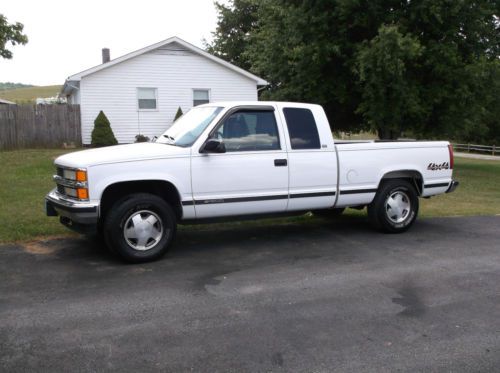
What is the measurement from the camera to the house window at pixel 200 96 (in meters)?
23.9

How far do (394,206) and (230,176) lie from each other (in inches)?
111

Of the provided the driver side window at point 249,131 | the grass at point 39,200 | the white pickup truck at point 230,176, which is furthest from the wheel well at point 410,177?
the driver side window at point 249,131

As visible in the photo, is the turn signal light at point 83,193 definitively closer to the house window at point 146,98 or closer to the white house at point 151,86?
the white house at point 151,86

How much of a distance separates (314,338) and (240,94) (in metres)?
20.9

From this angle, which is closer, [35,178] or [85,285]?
[85,285]

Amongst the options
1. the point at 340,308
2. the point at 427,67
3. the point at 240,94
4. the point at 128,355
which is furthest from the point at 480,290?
the point at 240,94

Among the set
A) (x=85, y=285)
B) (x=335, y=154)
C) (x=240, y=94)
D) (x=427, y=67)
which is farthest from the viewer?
(x=240, y=94)

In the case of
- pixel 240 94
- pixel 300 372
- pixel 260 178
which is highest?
pixel 240 94

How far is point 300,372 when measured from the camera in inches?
143

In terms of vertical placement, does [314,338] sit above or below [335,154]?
below

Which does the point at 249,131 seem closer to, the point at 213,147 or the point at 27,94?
the point at 213,147

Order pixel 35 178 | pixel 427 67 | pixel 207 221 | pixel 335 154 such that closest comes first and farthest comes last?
1. pixel 207 221
2. pixel 335 154
3. pixel 35 178
4. pixel 427 67

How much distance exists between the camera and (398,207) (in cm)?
795

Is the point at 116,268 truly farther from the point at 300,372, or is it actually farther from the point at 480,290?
the point at 480,290
